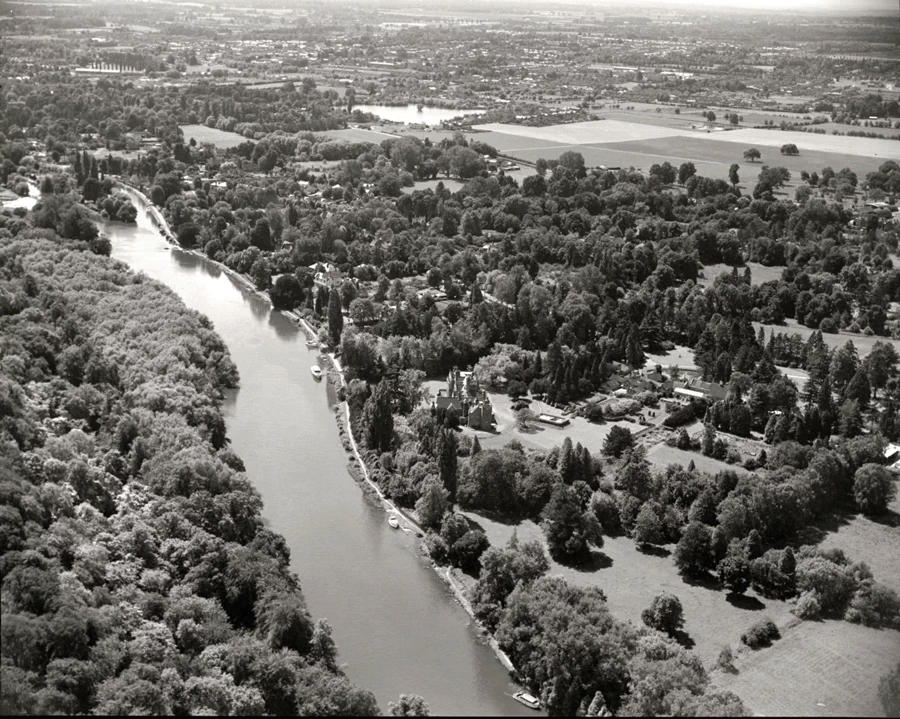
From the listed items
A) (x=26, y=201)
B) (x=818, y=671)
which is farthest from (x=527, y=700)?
(x=26, y=201)

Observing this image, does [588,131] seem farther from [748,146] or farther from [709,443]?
[709,443]

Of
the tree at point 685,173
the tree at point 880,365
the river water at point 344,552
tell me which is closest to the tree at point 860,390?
the tree at point 880,365

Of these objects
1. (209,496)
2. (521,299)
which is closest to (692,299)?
(521,299)

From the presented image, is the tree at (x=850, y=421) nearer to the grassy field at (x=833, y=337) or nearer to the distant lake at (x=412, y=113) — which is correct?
the grassy field at (x=833, y=337)

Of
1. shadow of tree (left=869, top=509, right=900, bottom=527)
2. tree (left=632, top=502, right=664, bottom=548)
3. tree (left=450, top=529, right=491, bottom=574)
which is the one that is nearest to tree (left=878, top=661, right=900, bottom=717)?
tree (left=632, top=502, right=664, bottom=548)

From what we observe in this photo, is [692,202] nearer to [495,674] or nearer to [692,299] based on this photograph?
[692,299]

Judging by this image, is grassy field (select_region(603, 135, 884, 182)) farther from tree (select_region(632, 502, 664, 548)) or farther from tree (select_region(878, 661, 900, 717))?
tree (select_region(878, 661, 900, 717))
